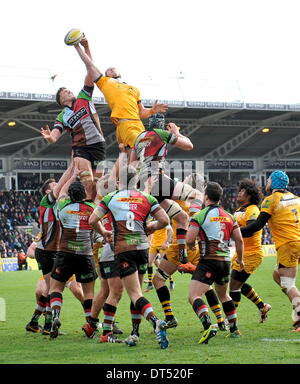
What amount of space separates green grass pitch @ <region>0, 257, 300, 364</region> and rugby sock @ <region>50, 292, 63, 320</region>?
16.0 inches

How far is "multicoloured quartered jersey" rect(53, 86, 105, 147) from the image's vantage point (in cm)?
1216

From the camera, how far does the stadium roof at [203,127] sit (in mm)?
40750

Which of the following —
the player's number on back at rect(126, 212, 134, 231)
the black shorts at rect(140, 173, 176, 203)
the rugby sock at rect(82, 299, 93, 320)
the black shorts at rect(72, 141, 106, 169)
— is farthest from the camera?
the black shorts at rect(72, 141, 106, 169)

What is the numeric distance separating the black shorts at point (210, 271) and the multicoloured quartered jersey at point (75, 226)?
1.88 m

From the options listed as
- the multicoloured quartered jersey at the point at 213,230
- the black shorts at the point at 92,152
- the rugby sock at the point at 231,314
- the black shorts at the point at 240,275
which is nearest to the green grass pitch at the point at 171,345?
the rugby sock at the point at 231,314

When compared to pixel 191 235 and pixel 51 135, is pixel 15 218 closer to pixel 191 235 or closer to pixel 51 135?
pixel 51 135

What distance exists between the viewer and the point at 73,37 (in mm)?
11453

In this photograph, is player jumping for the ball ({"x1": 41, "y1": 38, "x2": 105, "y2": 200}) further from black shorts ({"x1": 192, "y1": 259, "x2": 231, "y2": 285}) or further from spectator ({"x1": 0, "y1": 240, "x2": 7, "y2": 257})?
spectator ({"x1": 0, "y1": 240, "x2": 7, "y2": 257})

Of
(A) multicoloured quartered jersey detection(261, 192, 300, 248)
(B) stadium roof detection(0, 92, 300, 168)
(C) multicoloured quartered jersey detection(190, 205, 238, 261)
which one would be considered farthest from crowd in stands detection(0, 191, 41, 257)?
(C) multicoloured quartered jersey detection(190, 205, 238, 261)

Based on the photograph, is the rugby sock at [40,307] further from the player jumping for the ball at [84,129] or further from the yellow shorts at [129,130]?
the yellow shorts at [129,130]

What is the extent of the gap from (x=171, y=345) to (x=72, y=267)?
2132 mm

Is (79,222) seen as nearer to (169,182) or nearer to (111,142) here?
(169,182)

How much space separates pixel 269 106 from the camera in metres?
45.8

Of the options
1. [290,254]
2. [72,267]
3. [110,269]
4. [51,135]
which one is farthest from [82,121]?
[290,254]
